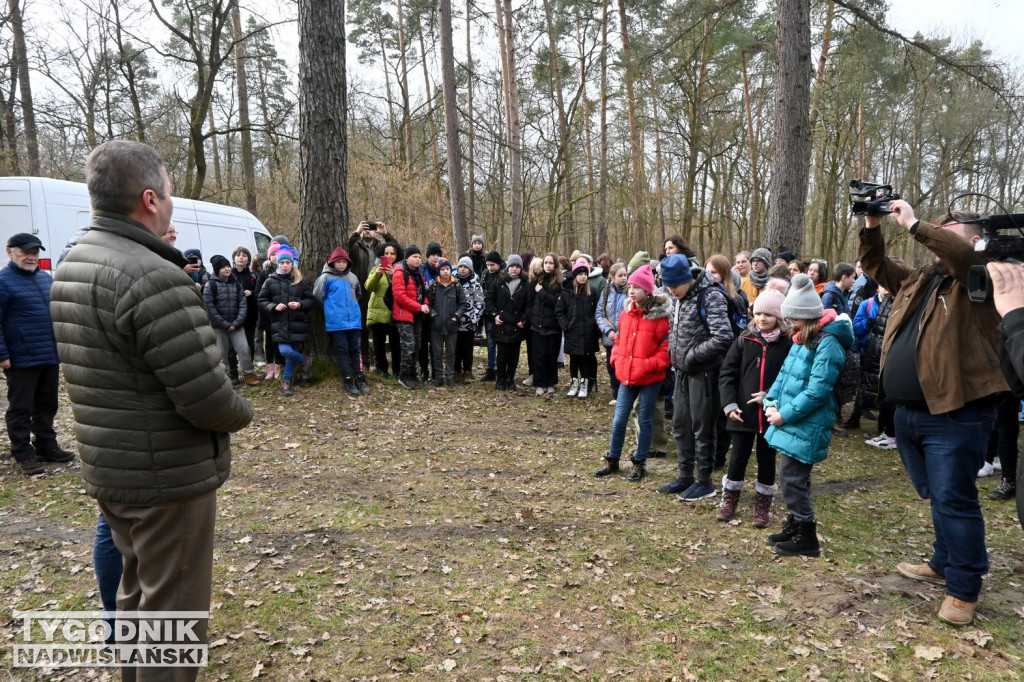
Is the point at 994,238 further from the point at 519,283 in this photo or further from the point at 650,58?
the point at 650,58

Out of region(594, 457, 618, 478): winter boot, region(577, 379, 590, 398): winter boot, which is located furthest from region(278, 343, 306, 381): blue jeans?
region(594, 457, 618, 478): winter boot

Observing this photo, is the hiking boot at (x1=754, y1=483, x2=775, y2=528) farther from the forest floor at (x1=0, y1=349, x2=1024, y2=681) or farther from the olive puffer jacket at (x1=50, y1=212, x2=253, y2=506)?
the olive puffer jacket at (x1=50, y1=212, x2=253, y2=506)

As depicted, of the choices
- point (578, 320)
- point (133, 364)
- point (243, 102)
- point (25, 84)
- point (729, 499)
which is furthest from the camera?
point (243, 102)

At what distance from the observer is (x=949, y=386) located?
3410 millimetres

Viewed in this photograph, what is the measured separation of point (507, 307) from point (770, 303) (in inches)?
217

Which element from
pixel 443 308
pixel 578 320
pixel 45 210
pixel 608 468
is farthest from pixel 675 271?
pixel 45 210

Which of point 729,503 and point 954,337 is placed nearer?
point 954,337

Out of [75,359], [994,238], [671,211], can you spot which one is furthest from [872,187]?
[671,211]

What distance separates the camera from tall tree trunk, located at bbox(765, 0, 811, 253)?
983 centimetres

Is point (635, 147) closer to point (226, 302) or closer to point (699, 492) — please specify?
point (226, 302)

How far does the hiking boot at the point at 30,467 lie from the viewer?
5895 millimetres

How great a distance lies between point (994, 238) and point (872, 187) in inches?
52.2

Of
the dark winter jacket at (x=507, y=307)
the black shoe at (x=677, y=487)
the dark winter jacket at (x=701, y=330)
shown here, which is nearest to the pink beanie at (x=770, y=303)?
the dark winter jacket at (x=701, y=330)

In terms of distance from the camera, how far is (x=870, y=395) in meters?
8.20
